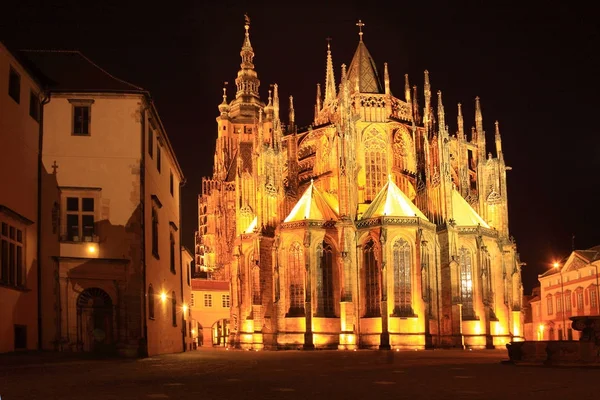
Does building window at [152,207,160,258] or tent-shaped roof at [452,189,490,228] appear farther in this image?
tent-shaped roof at [452,189,490,228]

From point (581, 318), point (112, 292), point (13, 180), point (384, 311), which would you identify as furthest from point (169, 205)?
point (581, 318)

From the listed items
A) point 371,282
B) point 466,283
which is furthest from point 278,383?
point 466,283

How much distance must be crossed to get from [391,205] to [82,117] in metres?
30.9

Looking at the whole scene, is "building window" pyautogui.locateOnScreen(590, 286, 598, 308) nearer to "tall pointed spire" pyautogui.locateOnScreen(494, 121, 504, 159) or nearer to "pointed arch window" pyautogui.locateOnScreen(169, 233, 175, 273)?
"tall pointed spire" pyautogui.locateOnScreen(494, 121, 504, 159)

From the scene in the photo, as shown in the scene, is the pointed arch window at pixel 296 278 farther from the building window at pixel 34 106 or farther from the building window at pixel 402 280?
the building window at pixel 34 106

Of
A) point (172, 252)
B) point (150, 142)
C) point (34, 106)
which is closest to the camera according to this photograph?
point (34, 106)

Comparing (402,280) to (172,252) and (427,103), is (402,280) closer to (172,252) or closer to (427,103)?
(427,103)

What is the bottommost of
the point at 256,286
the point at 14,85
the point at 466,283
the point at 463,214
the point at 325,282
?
the point at 466,283

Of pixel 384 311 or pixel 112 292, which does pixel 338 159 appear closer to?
pixel 384 311

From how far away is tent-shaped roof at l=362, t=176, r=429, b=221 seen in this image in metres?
57.1

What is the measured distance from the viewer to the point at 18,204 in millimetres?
26547

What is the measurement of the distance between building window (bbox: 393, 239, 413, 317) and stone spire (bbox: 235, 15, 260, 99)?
62.1 meters

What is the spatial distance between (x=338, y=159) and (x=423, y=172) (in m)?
8.83

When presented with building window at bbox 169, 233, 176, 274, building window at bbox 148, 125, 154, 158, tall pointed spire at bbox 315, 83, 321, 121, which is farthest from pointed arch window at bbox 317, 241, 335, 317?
building window at bbox 148, 125, 154, 158
